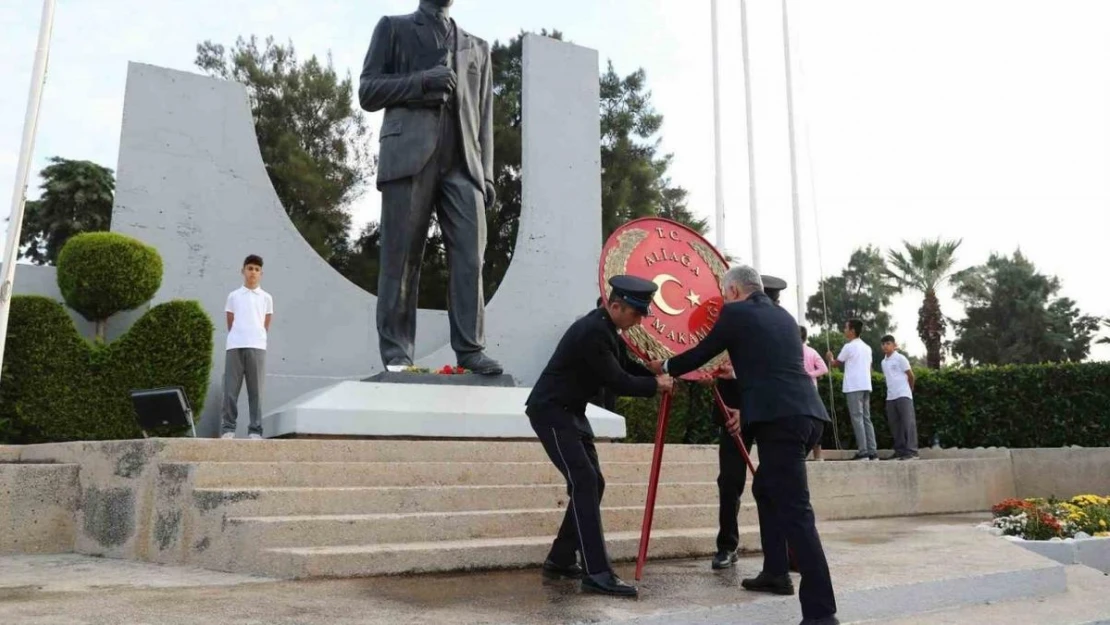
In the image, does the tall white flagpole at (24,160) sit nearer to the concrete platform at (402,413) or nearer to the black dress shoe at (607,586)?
the concrete platform at (402,413)

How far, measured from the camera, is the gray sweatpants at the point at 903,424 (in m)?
10.1

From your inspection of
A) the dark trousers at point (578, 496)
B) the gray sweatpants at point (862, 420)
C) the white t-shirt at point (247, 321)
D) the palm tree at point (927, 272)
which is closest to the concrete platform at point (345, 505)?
the dark trousers at point (578, 496)

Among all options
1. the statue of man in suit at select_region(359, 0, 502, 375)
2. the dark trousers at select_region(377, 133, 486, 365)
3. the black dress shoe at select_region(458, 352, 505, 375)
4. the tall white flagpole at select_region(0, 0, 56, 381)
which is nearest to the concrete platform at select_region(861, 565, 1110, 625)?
the black dress shoe at select_region(458, 352, 505, 375)

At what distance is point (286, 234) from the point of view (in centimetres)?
1277

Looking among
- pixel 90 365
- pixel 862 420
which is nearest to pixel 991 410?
pixel 862 420

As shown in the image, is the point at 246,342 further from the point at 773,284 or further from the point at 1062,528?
the point at 1062,528

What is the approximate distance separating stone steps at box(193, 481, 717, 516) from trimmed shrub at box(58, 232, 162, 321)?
25.0 feet

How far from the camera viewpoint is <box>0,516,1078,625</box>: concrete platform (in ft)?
10.4

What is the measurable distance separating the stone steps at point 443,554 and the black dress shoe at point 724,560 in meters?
0.40

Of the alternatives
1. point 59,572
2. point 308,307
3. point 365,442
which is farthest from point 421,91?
point 308,307

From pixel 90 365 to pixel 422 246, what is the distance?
239 inches

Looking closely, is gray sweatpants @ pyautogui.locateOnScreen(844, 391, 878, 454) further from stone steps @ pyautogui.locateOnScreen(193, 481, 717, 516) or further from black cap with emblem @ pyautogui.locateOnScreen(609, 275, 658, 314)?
black cap with emblem @ pyautogui.locateOnScreen(609, 275, 658, 314)

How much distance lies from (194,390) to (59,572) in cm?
673

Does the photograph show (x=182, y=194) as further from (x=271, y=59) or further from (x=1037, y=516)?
(x=271, y=59)
